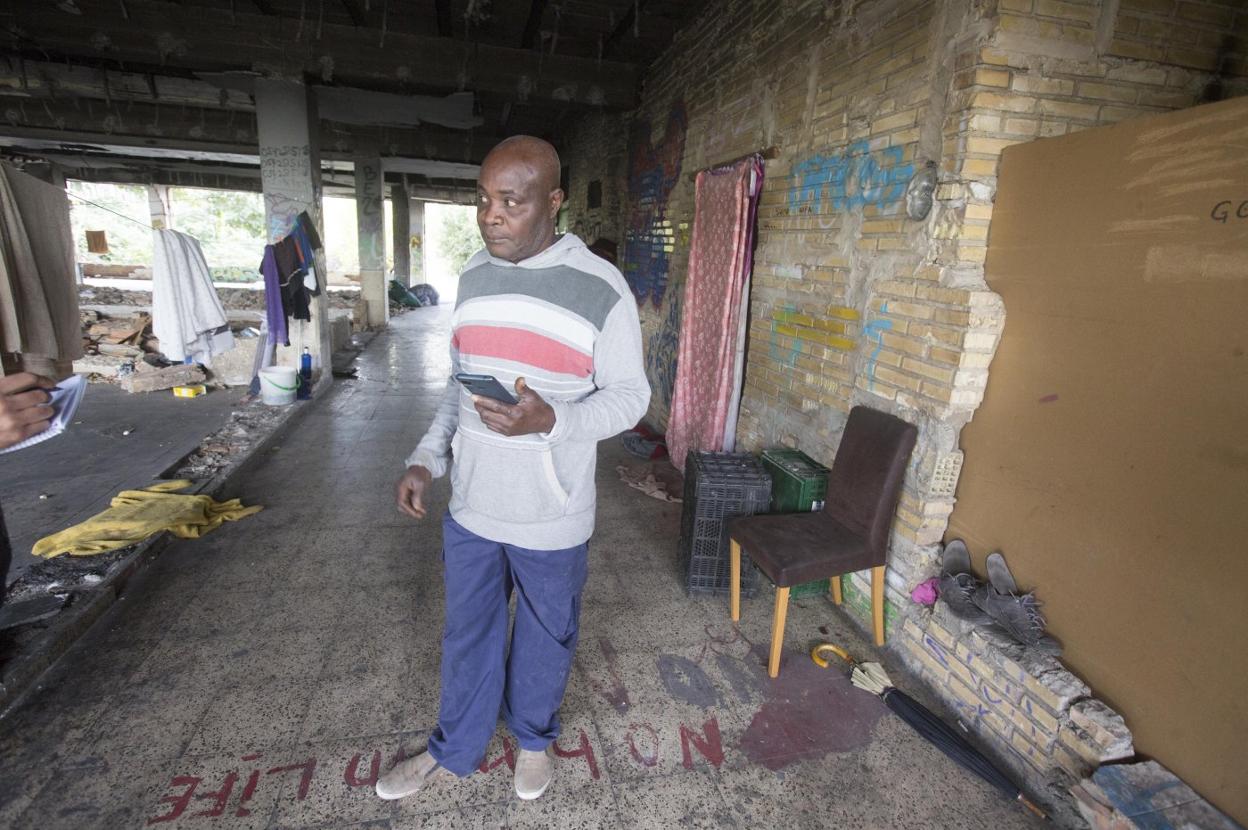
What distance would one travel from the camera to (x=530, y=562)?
5.79 ft

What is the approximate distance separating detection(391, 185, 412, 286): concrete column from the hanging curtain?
52.5 ft

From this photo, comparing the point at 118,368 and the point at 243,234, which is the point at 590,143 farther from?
the point at 243,234

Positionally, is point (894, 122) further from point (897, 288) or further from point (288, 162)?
point (288, 162)

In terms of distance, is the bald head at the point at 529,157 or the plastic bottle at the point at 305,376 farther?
the plastic bottle at the point at 305,376

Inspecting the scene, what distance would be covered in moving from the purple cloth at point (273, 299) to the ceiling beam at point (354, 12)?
238 centimetres

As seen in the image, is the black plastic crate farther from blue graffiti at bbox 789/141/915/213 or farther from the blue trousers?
blue graffiti at bbox 789/141/915/213

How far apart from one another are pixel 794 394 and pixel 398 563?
2542 mm

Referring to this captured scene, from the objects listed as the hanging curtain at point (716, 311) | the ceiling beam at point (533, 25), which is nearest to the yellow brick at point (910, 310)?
the hanging curtain at point (716, 311)

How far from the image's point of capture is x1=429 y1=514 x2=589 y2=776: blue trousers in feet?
5.90

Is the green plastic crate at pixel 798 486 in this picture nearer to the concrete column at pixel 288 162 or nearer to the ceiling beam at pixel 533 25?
the ceiling beam at pixel 533 25

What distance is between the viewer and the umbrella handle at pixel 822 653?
275cm

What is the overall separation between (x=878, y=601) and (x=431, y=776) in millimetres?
2027

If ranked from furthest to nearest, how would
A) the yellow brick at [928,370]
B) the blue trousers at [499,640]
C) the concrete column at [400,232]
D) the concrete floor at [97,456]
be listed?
the concrete column at [400,232]
the concrete floor at [97,456]
the yellow brick at [928,370]
the blue trousers at [499,640]

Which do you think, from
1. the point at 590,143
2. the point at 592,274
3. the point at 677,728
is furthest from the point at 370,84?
the point at 677,728
